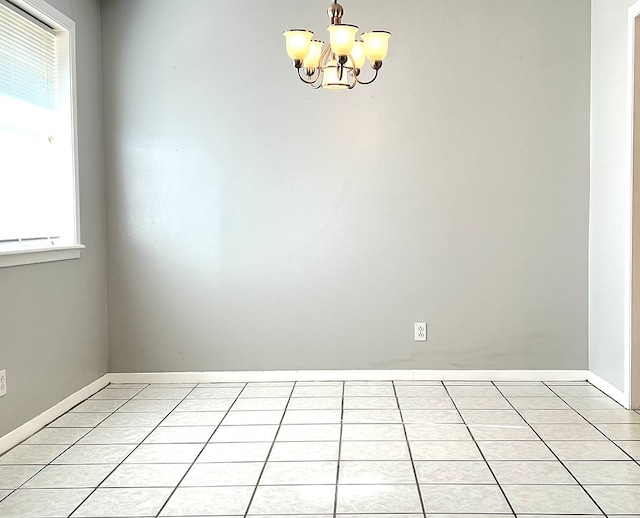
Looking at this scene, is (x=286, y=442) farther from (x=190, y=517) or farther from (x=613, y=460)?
(x=613, y=460)

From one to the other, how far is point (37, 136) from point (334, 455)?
2178 mm

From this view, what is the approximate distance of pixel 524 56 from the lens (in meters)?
4.22

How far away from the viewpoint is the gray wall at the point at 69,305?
318cm

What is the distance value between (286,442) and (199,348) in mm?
1373

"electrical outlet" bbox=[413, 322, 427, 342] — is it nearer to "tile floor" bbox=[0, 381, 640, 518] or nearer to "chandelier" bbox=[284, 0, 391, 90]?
"tile floor" bbox=[0, 381, 640, 518]

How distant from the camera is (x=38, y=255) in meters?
3.37

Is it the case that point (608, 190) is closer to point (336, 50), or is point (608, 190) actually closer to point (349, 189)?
point (349, 189)

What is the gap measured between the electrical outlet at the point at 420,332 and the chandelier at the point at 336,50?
1801 millimetres

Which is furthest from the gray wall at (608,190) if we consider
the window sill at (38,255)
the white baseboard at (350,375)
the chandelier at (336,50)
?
the window sill at (38,255)

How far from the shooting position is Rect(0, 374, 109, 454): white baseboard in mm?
3115

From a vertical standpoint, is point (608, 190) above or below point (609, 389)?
above

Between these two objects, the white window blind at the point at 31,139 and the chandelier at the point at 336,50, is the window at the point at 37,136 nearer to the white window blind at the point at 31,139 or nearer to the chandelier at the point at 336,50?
the white window blind at the point at 31,139

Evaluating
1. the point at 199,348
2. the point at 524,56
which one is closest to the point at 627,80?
the point at 524,56

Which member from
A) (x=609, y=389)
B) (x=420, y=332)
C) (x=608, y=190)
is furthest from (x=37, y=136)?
(x=609, y=389)
